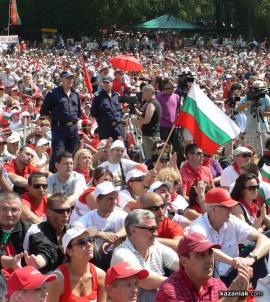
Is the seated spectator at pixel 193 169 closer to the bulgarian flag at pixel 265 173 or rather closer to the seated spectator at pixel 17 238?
the bulgarian flag at pixel 265 173

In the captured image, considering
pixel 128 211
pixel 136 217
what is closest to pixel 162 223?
pixel 128 211

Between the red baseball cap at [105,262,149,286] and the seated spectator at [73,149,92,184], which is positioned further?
the seated spectator at [73,149,92,184]

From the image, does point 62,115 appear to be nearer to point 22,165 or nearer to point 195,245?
point 22,165

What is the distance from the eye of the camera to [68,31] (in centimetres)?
5531

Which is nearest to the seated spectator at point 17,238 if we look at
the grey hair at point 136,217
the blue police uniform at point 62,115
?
the grey hair at point 136,217

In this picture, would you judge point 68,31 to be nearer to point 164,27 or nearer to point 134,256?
point 164,27

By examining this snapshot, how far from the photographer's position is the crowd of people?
5.02 m

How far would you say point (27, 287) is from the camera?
455 cm

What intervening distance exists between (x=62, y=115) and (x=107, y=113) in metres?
1.36

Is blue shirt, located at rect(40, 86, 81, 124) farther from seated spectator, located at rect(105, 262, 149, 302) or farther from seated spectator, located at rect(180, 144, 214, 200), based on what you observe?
seated spectator, located at rect(105, 262, 149, 302)

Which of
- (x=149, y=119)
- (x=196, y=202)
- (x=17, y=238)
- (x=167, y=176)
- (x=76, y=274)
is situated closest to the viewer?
(x=76, y=274)

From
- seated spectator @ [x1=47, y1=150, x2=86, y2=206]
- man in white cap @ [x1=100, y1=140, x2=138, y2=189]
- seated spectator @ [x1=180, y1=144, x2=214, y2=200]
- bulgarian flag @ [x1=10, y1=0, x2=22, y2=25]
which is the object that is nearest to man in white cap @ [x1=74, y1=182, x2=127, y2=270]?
seated spectator @ [x1=47, y1=150, x2=86, y2=206]

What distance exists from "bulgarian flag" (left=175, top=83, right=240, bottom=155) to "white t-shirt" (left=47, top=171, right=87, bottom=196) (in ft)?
4.89

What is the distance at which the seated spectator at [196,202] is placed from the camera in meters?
7.74
